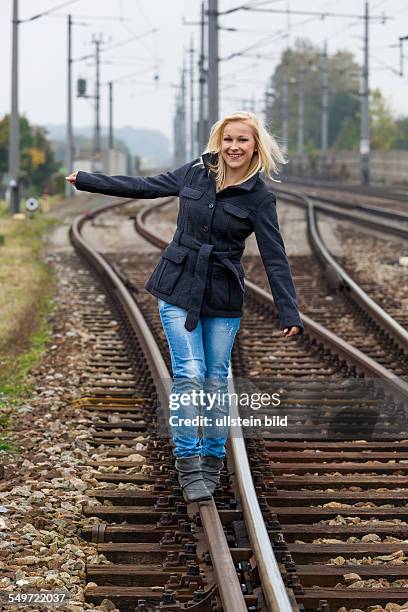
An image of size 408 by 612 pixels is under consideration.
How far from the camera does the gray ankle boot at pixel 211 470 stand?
17.8 ft

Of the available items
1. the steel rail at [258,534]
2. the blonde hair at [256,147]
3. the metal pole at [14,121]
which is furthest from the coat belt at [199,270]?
the metal pole at [14,121]

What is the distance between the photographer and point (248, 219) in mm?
5375

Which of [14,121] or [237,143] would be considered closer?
[237,143]

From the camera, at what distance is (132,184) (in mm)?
5555

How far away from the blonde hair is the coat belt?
28cm

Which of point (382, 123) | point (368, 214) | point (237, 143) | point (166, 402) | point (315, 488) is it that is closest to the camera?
point (237, 143)

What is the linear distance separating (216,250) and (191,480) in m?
1.04

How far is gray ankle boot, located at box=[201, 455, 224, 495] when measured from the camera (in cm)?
544

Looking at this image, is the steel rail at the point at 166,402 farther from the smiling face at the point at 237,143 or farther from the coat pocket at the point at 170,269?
the smiling face at the point at 237,143

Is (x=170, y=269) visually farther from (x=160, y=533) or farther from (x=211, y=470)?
(x=160, y=533)

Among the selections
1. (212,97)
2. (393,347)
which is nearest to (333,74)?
(212,97)

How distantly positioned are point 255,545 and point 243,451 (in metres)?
1.39

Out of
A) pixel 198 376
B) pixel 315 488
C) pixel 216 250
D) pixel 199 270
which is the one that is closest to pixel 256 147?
pixel 216 250

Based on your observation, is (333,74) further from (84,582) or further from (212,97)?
(84,582)
